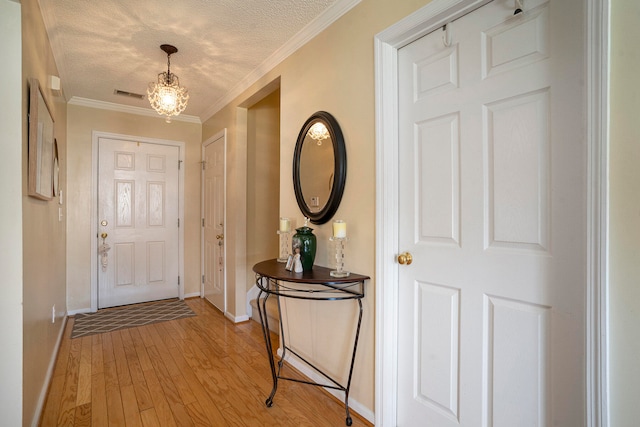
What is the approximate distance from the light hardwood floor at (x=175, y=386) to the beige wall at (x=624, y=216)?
4.19ft

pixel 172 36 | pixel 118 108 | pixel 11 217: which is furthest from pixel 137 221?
pixel 11 217

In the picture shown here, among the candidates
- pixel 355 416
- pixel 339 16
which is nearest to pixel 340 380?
pixel 355 416

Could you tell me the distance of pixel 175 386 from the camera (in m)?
2.18

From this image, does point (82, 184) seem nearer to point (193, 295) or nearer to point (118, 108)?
point (118, 108)

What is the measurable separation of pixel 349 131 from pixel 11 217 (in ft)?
5.70

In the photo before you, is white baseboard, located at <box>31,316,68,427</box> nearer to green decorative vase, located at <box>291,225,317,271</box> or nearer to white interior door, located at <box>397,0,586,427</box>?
green decorative vase, located at <box>291,225,317,271</box>

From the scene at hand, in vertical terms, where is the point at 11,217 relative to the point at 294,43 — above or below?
below

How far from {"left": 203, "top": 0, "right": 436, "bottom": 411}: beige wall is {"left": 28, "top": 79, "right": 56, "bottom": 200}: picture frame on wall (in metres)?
1.52

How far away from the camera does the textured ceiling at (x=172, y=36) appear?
203 cm

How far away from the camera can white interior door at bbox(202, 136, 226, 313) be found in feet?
12.3

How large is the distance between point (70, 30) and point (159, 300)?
3.18m

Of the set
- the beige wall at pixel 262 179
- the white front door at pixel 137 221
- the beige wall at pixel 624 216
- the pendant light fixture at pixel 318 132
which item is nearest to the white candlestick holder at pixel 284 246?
the pendant light fixture at pixel 318 132

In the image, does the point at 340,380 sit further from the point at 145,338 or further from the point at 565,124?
the point at 145,338

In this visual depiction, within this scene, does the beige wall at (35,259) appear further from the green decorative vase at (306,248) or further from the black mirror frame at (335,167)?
the black mirror frame at (335,167)
